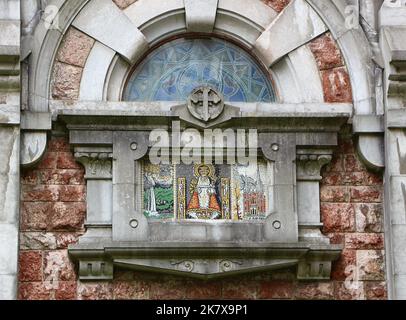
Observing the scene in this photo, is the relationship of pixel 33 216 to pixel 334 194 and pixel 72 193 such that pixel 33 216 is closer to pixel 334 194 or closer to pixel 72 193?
pixel 72 193

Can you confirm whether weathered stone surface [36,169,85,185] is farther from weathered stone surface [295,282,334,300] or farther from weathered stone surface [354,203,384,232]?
weathered stone surface [354,203,384,232]

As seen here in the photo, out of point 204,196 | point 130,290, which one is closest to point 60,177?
point 130,290

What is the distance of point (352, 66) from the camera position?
684 inches

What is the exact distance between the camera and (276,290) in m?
16.8

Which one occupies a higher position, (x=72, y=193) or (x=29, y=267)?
(x=72, y=193)

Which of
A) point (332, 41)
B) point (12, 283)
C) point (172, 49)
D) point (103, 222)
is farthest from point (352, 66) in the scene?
point (12, 283)

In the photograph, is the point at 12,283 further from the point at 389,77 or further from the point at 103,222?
the point at 389,77

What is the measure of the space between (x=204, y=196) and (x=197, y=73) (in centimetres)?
145

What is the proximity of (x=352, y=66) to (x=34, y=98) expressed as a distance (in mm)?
3356

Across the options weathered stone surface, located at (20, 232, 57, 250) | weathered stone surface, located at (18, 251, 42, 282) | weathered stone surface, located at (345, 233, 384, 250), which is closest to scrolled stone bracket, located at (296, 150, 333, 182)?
weathered stone surface, located at (345, 233, 384, 250)

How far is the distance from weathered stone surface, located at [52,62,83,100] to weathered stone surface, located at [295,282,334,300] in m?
3.06

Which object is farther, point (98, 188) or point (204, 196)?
point (204, 196)

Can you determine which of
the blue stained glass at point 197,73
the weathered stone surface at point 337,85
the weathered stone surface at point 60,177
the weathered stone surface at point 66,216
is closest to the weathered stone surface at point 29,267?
the weathered stone surface at point 66,216

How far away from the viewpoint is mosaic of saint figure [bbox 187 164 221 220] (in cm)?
1695
